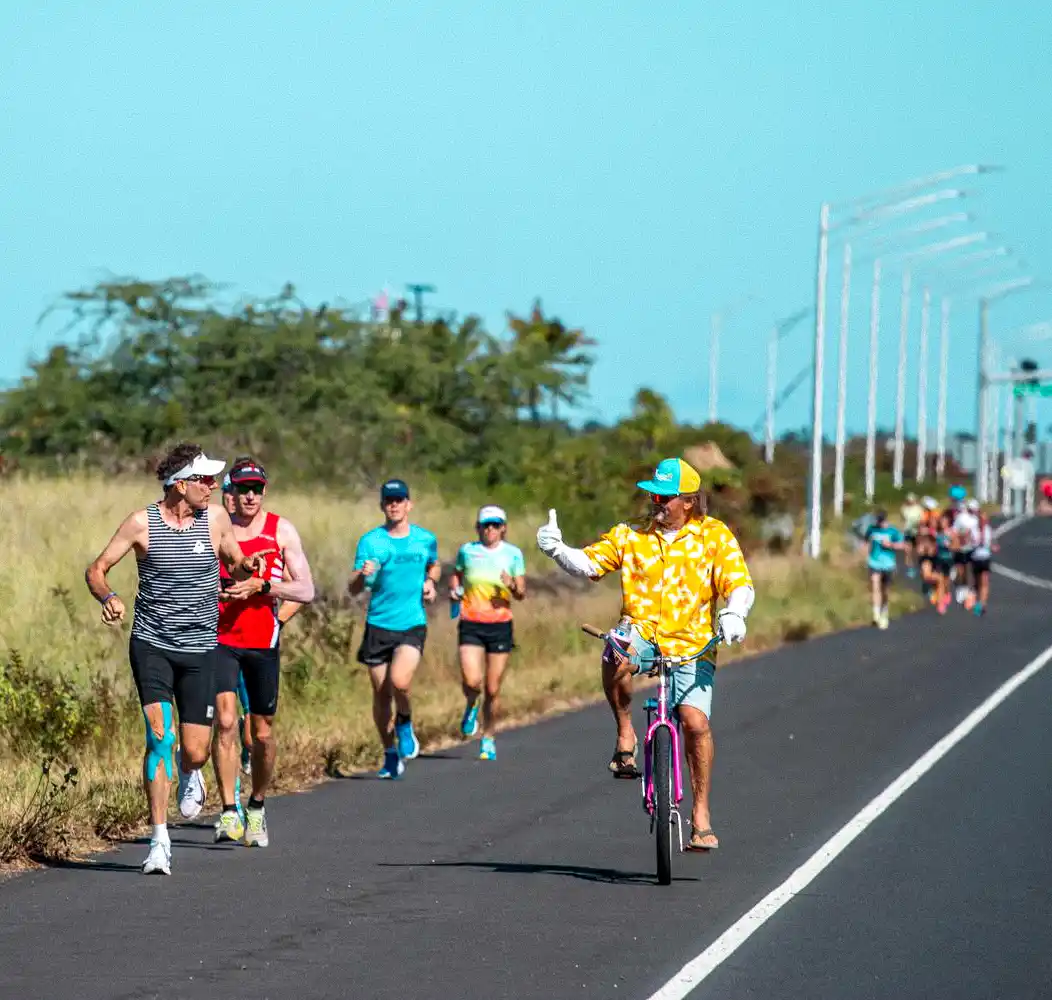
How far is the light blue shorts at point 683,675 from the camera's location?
11594 mm

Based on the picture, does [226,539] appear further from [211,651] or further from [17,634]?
[17,634]

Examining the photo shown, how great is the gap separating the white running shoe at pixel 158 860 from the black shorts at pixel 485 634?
650 cm

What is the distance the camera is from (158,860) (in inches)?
449

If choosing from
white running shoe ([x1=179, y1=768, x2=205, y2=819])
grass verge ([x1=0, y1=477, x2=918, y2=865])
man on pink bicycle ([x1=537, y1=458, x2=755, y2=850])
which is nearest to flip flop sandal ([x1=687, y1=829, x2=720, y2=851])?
man on pink bicycle ([x1=537, y1=458, x2=755, y2=850])

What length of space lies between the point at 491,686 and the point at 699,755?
5.96 metres

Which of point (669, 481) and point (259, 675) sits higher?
point (669, 481)

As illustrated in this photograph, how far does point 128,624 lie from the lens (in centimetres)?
2131

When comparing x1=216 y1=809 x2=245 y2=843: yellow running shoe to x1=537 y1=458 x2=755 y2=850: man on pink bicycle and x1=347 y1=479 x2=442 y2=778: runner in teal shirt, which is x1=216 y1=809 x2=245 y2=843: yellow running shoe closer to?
x1=537 y1=458 x2=755 y2=850: man on pink bicycle

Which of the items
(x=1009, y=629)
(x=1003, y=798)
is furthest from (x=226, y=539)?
(x=1009, y=629)

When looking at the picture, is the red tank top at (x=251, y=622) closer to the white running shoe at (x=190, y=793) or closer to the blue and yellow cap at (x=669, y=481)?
the white running shoe at (x=190, y=793)

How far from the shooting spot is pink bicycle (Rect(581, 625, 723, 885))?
11.2 m

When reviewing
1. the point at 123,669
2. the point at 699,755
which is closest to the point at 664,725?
the point at 699,755

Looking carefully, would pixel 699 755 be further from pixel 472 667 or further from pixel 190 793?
pixel 472 667

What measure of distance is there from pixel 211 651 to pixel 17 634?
8.35 metres
